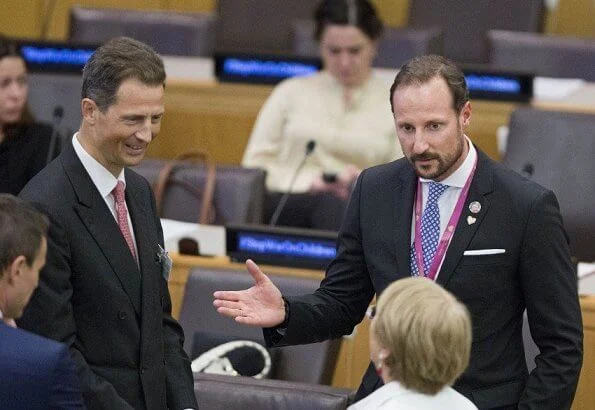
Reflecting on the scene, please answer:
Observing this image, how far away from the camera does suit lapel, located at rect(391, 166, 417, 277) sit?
250 cm

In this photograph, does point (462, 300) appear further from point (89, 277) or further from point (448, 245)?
point (89, 277)

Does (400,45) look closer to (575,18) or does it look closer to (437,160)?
(575,18)

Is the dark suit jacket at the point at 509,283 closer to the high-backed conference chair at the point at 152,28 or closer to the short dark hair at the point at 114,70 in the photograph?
the short dark hair at the point at 114,70

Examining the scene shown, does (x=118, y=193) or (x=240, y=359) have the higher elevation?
(x=118, y=193)

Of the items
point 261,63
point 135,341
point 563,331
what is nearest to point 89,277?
→ point 135,341

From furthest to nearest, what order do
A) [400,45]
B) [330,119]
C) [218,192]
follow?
[400,45] < [330,119] < [218,192]

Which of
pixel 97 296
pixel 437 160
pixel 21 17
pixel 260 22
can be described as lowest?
pixel 21 17

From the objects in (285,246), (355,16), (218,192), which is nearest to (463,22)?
(355,16)

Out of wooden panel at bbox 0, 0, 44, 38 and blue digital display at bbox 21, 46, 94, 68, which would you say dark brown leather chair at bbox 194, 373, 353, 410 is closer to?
blue digital display at bbox 21, 46, 94, 68

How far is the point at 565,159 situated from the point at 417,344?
2.67m

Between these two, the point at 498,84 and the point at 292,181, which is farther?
the point at 498,84

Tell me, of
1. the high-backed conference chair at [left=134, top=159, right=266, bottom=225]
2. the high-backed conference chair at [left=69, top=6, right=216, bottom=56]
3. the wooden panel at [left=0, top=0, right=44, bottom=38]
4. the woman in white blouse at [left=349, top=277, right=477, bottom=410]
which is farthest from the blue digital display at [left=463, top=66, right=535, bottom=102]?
the woman in white blouse at [left=349, top=277, right=477, bottom=410]

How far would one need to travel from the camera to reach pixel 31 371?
1.98 m

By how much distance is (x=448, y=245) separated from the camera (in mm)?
2469
